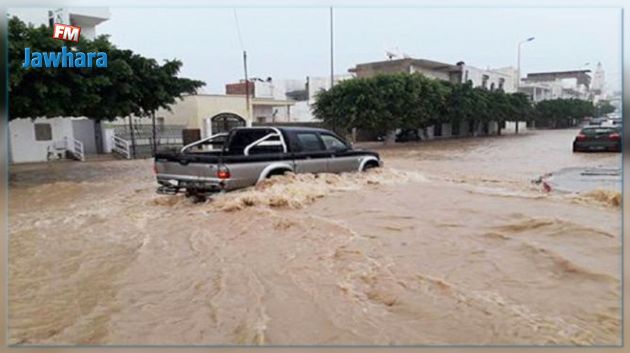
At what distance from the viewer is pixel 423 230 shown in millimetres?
5852

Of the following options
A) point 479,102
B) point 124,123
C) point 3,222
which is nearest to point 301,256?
point 3,222

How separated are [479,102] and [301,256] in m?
32.6

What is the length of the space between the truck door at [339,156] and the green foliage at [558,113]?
45.4 metres

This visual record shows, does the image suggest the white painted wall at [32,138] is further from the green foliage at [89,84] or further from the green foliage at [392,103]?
the green foliage at [392,103]

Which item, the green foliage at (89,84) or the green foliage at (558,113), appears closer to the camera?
the green foliage at (89,84)

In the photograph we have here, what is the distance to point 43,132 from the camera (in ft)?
63.7

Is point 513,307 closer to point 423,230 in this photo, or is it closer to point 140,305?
point 423,230

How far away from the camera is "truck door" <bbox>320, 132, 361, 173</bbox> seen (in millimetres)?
8941

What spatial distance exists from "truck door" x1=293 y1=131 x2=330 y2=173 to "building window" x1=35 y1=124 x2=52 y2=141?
50.5 ft

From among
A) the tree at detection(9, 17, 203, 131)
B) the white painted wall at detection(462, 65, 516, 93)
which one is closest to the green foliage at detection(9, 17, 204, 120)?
the tree at detection(9, 17, 203, 131)

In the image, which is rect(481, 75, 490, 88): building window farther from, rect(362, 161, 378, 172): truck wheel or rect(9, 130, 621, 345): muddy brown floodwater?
rect(9, 130, 621, 345): muddy brown floodwater

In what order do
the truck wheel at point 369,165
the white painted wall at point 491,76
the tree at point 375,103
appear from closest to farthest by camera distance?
the truck wheel at point 369,165 < the tree at point 375,103 < the white painted wall at point 491,76

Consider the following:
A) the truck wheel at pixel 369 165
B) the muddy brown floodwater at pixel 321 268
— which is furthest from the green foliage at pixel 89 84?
the truck wheel at pixel 369 165

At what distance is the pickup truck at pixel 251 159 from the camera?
24.1ft
